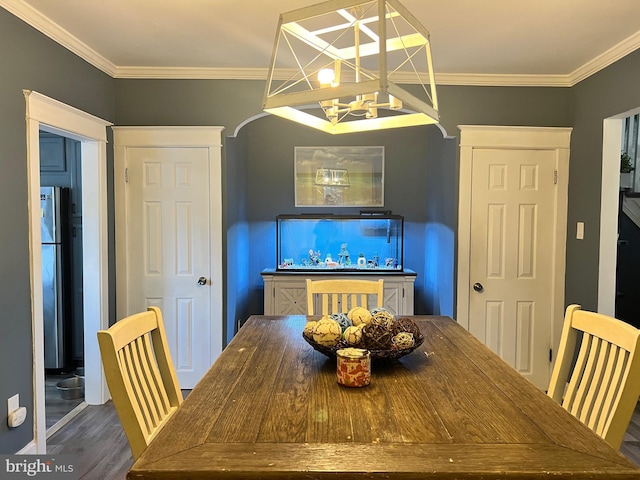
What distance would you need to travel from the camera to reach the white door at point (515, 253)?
319 cm

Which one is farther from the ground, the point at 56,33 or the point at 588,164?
the point at 56,33

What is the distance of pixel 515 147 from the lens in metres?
3.17

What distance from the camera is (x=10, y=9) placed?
204 cm

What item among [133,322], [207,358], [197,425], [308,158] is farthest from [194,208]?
[197,425]

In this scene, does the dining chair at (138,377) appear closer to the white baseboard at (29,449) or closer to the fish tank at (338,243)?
the white baseboard at (29,449)

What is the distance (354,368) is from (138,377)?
0.74 metres

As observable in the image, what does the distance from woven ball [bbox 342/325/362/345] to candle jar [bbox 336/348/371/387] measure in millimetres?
147

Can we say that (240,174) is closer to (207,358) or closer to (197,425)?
(207,358)

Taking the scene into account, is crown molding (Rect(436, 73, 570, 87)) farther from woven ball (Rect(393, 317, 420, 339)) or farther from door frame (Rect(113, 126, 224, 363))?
woven ball (Rect(393, 317, 420, 339))

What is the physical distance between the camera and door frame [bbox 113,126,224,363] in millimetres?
3115

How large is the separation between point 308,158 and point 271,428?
3.42 m

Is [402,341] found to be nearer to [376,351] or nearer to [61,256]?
[376,351]

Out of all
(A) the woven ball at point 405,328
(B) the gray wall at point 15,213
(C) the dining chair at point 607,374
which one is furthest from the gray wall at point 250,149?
(A) the woven ball at point 405,328

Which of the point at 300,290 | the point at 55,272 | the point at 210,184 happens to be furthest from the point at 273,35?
the point at 55,272
